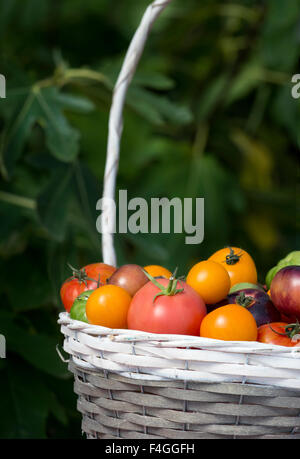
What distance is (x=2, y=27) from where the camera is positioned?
71.7 inches

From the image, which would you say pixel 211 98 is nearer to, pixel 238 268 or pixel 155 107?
pixel 155 107

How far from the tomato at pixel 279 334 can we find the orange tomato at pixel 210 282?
0.07 m

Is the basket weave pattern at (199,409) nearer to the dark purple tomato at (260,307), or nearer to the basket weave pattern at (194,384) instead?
the basket weave pattern at (194,384)

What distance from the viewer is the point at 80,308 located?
2.49 feet

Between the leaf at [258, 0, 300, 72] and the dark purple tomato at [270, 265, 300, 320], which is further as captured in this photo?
the leaf at [258, 0, 300, 72]

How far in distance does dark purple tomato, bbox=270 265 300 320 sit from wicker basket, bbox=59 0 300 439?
79 millimetres

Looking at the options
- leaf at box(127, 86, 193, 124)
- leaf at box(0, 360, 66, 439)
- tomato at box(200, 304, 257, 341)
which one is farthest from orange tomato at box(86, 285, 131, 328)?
leaf at box(127, 86, 193, 124)

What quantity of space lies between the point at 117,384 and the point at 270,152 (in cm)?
161

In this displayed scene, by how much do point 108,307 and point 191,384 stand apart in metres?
0.13

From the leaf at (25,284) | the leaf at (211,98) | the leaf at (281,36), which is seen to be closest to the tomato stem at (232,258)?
the leaf at (25,284)

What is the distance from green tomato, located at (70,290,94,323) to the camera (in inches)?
29.7

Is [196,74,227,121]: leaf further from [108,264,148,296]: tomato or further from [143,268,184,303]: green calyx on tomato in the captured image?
[143,268,184,303]: green calyx on tomato
